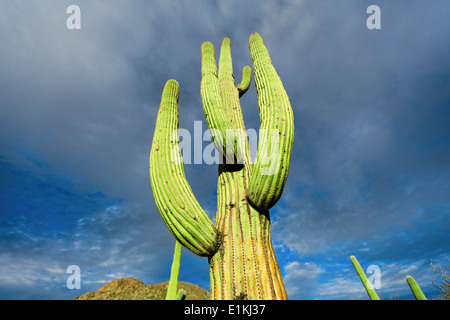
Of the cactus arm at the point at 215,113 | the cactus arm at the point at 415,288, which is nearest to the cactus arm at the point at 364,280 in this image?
the cactus arm at the point at 415,288

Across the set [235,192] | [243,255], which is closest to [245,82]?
[235,192]

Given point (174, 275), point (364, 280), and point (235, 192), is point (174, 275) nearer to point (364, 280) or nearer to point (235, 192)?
point (235, 192)

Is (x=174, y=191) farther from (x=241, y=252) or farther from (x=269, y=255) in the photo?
(x=269, y=255)

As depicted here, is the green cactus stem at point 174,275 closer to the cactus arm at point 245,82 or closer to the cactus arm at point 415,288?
the cactus arm at point 415,288

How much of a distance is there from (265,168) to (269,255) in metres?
0.92

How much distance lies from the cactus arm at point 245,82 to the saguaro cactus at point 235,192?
125 cm

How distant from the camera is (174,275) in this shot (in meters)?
1.96

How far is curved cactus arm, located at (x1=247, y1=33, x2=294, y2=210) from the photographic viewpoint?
8.28ft

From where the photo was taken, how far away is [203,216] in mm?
2572

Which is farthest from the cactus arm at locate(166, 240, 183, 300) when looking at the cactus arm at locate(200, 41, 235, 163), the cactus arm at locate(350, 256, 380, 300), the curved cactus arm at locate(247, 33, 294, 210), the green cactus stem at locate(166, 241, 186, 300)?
the cactus arm at locate(350, 256, 380, 300)

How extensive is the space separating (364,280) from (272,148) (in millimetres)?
1469

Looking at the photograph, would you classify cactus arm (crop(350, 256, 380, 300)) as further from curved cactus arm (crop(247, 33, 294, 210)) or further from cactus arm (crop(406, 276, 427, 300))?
curved cactus arm (crop(247, 33, 294, 210))

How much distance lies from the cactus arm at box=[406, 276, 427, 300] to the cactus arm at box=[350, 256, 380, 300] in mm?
322
